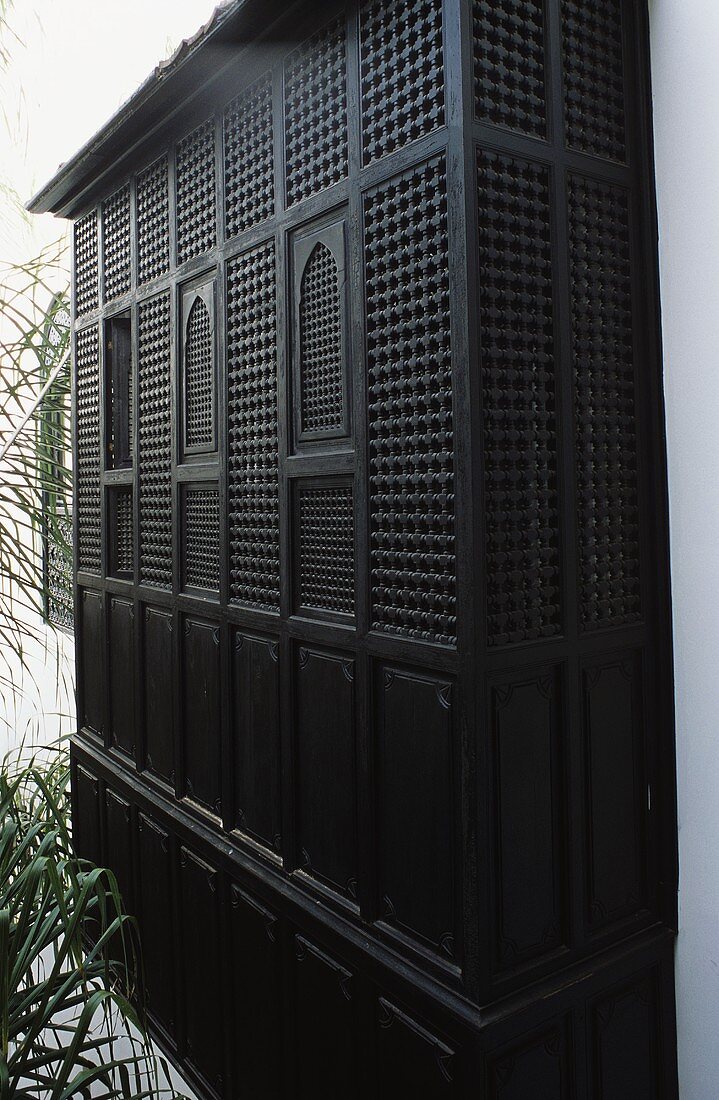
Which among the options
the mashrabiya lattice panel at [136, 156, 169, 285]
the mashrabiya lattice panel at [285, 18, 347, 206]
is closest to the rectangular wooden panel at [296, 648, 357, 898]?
the mashrabiya lattice panel at [285, 18, 347, 206]

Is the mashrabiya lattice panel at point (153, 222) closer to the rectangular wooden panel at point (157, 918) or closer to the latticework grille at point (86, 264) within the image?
the latticework grille at point (86, 264)

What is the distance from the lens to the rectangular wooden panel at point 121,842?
3678mm

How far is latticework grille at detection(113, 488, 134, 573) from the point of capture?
3850mm

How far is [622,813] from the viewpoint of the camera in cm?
222

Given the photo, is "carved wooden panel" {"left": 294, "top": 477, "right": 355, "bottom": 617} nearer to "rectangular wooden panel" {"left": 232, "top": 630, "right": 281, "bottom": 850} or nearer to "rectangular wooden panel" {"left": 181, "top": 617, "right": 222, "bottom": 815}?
"rectangular wooden panel" {"left": 232, "top": 630, "right": 281, "bottom": 850}

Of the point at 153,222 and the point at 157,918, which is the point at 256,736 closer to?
the point at 157,918

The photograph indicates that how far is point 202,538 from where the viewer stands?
3.12 metres

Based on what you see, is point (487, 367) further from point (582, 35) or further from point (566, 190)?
point (582, 35)

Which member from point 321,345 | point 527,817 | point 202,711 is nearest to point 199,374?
point 321,345

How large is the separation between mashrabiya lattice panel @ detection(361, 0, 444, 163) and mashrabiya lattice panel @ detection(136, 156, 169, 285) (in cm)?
129

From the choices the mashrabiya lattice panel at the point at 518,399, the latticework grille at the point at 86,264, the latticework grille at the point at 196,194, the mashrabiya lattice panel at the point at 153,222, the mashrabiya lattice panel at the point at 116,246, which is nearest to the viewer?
the mashrabiya lattice panel at the point at 518,399

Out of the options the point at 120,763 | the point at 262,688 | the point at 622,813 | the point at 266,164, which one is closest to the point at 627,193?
the point at 266,164

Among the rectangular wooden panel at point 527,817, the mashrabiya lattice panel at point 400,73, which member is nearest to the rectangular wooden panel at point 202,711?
the rectangular wooden panel at point 527,817

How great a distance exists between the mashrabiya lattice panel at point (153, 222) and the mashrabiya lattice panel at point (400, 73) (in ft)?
4.24
